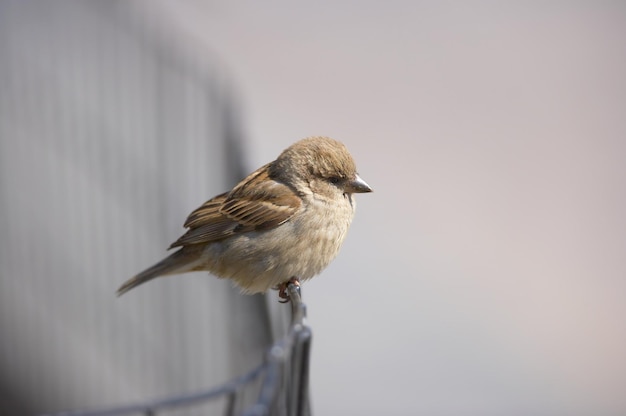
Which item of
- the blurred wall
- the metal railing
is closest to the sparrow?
the blurred wall

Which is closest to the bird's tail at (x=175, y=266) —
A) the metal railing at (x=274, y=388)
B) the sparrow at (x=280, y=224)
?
the sparrow at (x=280, y=224)

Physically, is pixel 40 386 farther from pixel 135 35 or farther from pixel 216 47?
pixel 216 47

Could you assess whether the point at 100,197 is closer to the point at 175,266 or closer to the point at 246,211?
the point at 175,266

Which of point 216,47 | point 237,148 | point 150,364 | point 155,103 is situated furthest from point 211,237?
point 216,47

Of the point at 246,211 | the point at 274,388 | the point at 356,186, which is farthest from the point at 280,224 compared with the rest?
the point at 274,388

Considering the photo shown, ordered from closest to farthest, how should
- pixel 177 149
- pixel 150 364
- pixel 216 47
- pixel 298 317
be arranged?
pixel 298 317 → pixel 150 364 → pixel 177 149 → pixel 216 47

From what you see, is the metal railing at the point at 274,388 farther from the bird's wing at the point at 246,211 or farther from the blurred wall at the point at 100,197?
the blurred wall at the point at 100,197

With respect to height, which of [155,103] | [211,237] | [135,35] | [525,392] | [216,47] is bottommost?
[525,392]
